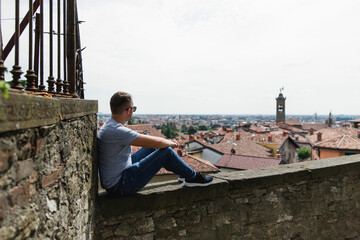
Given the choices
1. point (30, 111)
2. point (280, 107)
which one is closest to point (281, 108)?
point (280, 107)

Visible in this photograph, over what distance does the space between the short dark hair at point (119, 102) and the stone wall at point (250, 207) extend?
0.77 meters

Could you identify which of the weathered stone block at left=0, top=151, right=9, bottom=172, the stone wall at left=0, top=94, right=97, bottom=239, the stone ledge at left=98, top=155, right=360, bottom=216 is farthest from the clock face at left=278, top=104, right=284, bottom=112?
the weathered stone block at left=0, top=151, right=9, bottom=172

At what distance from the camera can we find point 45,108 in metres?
1.31

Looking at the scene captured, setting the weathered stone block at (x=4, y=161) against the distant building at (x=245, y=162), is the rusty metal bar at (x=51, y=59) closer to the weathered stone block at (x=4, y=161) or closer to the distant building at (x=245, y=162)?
the weathered stone block at (x=4, y=161)

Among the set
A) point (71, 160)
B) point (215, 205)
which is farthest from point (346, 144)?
point (71, 160)

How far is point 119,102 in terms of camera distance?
2.53 metres

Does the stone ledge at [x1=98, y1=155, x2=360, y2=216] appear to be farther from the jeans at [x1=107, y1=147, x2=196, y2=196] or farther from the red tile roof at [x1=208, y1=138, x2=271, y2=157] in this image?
the red tile roof at [x1=208, y1=138, x2=271, y2=157]

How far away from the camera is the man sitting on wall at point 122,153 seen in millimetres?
2416

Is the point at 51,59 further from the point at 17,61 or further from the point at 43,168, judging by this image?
the point at 43,168

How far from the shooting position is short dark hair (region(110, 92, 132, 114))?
2526 millimetres

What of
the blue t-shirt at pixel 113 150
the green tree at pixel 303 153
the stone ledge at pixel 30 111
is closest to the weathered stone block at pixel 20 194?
the stone ledge at pixel 30 111

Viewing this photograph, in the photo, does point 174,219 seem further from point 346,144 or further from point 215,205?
point 346,144

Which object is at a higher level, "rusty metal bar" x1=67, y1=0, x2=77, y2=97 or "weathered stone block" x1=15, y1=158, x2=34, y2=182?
"rusty metal bar" x1=67, y1=0, x2=77, y2=97

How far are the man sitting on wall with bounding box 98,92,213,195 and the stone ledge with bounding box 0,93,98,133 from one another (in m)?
0.73
